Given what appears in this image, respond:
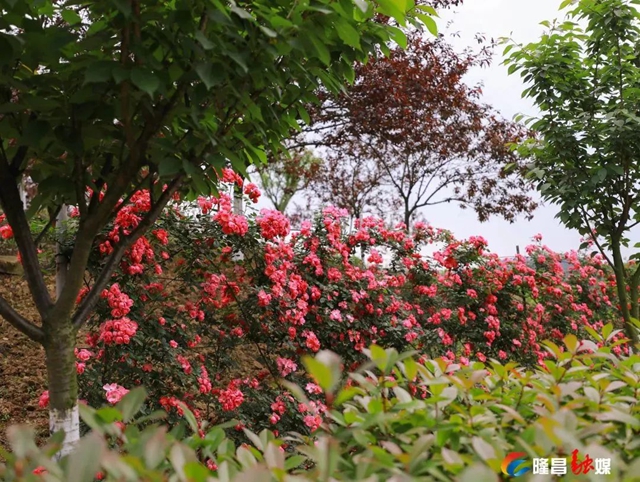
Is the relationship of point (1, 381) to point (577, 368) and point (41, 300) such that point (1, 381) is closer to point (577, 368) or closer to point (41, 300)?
point (41, 300)

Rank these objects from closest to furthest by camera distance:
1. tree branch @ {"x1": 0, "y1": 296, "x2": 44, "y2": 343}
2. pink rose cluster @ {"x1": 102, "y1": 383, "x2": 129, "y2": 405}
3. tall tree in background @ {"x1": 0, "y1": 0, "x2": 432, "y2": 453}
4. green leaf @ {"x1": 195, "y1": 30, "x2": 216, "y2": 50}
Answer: green leaf @ {"x1": 195, "y1": 30, "x2": 216, "y2": 50} < tall tree in background @ {"x1": 0, "y1": 0, "x2": 432, "y2": 453} < tree branch @ {"x1": 0, "y1": 296, "x2": 44, "y2": 343} < pink rose cluster @ {"x1": 102, "y1": 383, "x2": 129, "y2": 405}

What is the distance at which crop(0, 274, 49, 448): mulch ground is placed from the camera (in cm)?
391

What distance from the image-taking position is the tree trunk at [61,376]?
205cm

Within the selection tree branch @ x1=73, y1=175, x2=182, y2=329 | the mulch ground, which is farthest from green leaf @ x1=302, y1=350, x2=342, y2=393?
the mulch ground

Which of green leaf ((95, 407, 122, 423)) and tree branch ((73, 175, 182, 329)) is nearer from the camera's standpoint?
green leaf ((95, 407, 122, 423))

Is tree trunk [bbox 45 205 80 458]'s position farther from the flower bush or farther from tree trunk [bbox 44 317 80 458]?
the flower bush

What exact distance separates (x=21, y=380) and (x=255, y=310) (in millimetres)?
2194

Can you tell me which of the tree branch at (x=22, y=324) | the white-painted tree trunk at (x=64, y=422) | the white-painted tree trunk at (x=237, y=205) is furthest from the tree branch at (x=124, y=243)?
the white-painted tree trunk at (x=237, y=205)

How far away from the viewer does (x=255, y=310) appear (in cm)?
374

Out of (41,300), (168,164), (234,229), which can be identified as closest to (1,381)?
(234,229)

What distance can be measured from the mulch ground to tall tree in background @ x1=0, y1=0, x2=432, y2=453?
2192 mm

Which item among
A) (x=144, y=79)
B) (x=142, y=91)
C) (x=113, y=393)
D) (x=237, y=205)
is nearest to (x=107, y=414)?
(x=144, y=79)

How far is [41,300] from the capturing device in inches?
81.7

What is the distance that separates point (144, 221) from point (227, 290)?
5.24 ft
